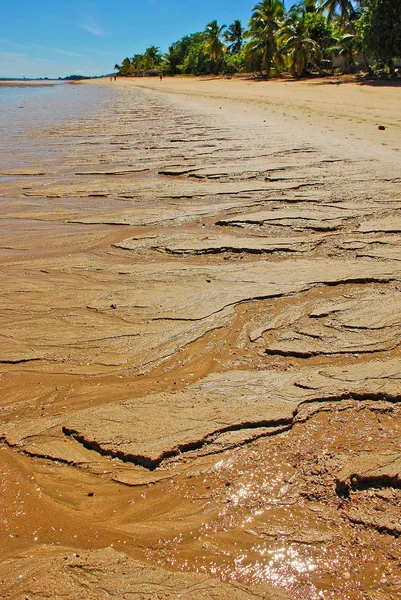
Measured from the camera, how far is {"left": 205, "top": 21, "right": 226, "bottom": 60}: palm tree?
152 ft

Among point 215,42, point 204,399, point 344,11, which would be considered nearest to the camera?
point 204,399

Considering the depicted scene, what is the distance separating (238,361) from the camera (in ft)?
7.02

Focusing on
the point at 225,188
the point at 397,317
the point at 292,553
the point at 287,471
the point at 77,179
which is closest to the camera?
the point at 292,553

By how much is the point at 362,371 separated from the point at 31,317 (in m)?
1.95

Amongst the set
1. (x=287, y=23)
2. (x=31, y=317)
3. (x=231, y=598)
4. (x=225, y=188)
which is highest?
(x=287, y=23)

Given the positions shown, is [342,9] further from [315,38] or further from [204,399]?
[204,399]

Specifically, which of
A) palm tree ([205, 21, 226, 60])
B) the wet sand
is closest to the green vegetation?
palm tree ([205, 21, 226, 60])

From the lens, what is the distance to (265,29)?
35.8 meters

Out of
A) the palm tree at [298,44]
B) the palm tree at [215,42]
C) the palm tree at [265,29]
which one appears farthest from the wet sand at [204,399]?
the palm tree at [215,42]

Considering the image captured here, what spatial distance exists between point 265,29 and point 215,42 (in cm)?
1299

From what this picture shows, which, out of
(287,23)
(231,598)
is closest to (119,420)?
(231,598)

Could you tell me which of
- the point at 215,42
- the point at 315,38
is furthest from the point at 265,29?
the point at 215,42

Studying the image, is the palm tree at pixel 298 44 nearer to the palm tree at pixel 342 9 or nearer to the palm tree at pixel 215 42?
the palm tree at pixel 342 9

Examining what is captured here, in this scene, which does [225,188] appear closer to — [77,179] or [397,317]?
[77,179]
